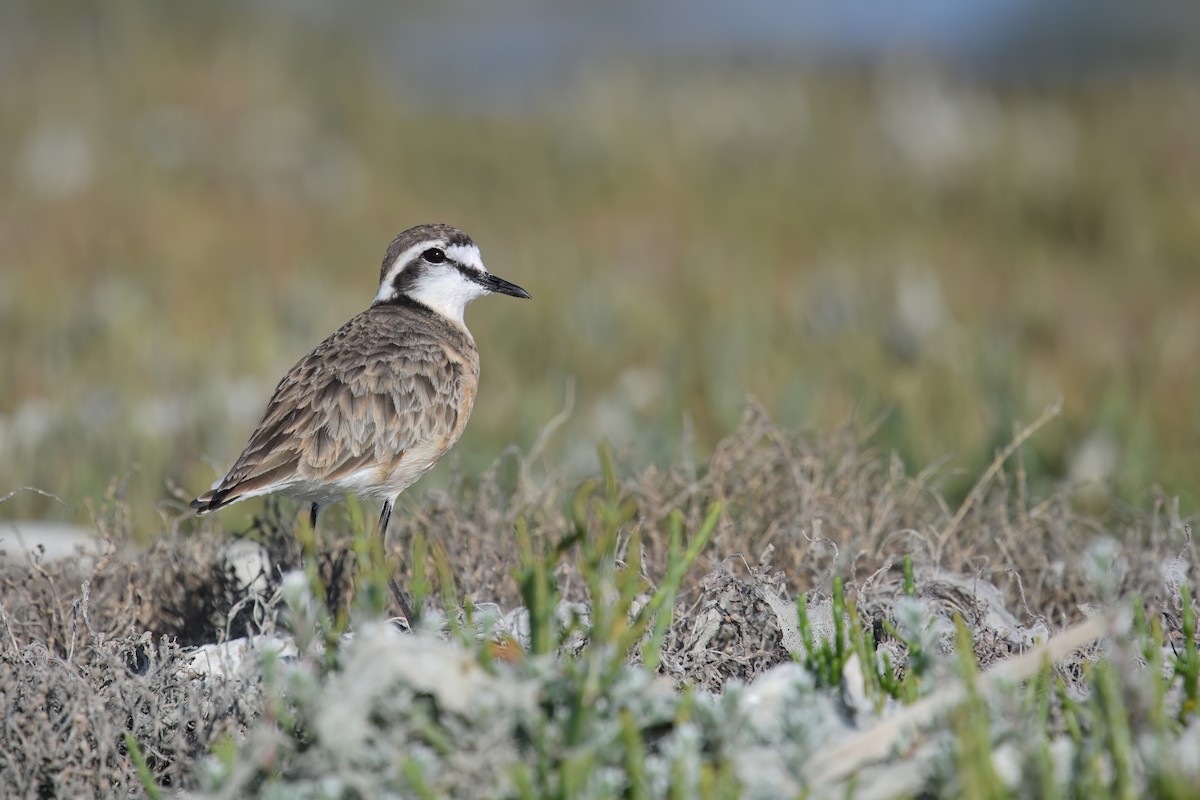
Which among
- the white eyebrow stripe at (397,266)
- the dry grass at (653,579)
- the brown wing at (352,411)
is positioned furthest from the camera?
the white eyebrow stripe at (397,266)

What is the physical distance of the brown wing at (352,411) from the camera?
174 inches

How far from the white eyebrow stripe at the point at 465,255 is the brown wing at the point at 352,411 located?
398 mm

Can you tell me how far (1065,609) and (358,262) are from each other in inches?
266

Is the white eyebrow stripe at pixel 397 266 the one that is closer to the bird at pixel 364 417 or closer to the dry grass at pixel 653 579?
the bird at pixel 364 417

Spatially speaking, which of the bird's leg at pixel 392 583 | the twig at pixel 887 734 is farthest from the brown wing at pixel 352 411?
the twig at pixel 887 734

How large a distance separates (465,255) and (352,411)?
91 centimetres

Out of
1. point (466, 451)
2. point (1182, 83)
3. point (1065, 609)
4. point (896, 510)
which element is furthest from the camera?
point (1182, 83)

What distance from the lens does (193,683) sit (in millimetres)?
3326

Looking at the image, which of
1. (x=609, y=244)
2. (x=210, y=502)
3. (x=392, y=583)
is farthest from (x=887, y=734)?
(x=609, y=244)

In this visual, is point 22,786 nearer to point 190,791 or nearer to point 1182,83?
point 190,791

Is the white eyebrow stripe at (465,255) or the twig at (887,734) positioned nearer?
the twig at (887,734)

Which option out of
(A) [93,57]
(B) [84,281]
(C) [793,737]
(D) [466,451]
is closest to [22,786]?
(C) [793,737]

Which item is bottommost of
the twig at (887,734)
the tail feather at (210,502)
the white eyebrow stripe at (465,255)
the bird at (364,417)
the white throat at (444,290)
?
the twig at (887,734)

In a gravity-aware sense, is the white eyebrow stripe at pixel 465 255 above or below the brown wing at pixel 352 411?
above
